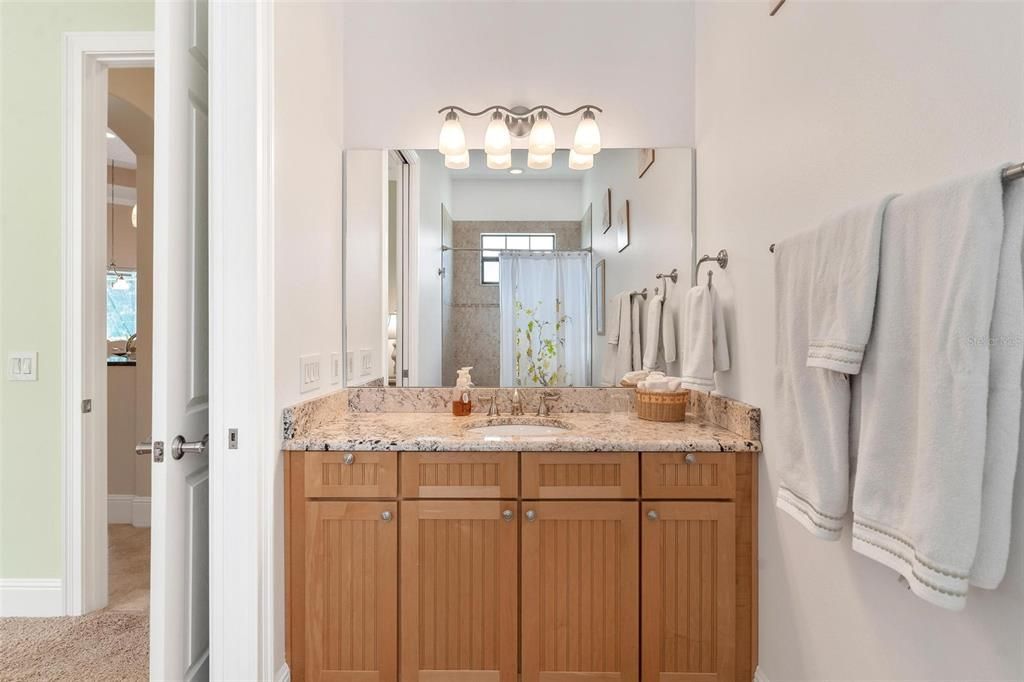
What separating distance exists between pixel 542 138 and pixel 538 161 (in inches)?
3.9

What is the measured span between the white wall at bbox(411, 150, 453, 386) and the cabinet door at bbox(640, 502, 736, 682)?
3.66ft

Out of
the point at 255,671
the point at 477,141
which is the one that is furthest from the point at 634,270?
the point at 255,671

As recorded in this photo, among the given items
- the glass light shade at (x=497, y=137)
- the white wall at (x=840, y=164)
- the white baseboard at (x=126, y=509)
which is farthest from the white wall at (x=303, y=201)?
the white baseboard at (x=126, y=509)

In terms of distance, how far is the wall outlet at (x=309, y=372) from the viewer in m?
1.84

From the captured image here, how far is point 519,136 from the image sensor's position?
93.7 inches

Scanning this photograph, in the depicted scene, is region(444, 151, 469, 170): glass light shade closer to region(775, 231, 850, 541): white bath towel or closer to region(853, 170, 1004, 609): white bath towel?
region(775, 231, 850, 541): white bath towel

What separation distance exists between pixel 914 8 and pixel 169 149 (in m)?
1.68

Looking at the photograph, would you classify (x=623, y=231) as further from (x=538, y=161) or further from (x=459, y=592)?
(x=459, y=592)

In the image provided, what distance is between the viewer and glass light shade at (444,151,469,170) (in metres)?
2.32

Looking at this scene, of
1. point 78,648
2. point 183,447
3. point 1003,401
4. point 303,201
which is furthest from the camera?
point 78,648

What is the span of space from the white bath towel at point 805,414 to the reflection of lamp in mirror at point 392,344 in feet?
5.10

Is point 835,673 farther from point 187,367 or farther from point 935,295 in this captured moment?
point 187,367

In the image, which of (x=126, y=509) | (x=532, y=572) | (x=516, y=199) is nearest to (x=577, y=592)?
(x=532, y=572)

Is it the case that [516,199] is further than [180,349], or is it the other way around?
[516,199]
